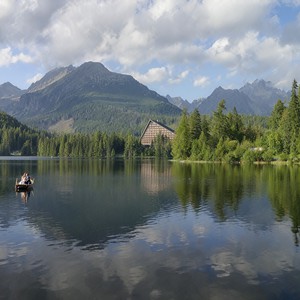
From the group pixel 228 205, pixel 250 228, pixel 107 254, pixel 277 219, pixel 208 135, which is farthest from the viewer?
pixel 208 135

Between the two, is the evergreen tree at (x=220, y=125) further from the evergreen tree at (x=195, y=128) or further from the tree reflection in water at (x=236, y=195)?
the tree reflection in water at (x=236, y=195)

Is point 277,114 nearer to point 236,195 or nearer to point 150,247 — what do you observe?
point 236,195

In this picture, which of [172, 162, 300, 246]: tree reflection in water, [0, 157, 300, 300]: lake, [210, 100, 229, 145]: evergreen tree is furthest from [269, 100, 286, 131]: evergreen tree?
[0, 157, 300, 300]: lake

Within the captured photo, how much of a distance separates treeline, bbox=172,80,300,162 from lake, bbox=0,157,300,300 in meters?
107

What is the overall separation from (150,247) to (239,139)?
17249 centimetres

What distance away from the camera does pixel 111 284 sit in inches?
965

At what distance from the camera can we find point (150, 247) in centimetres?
3328

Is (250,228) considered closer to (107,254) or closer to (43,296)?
(107,254)

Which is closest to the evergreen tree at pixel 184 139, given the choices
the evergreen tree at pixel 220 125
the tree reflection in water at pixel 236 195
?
the evergreen tree at pixel 220 125

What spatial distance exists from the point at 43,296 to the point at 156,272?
820 cm

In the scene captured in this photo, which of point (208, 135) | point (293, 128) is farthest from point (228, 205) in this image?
point (208, 135)

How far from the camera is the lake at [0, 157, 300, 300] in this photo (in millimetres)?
24016

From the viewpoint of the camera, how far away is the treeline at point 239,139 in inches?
6427

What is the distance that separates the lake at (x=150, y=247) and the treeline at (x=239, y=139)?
4211 inches
